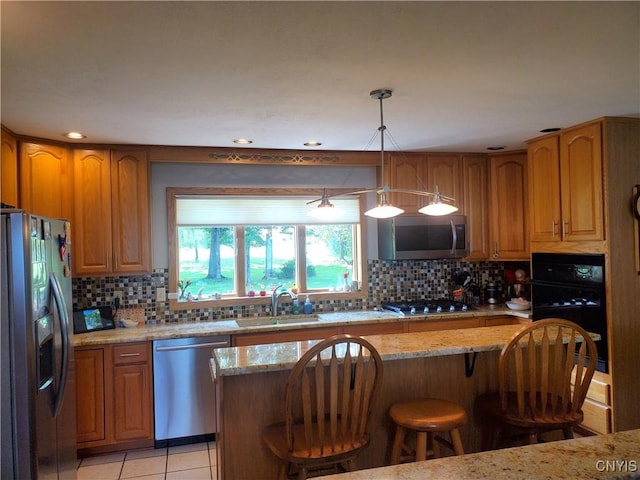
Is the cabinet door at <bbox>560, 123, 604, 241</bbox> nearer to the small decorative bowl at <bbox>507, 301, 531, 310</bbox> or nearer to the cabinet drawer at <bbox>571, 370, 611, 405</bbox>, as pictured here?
the small decorative bowl at <bbox>507, 301, 531, 310</bbox>

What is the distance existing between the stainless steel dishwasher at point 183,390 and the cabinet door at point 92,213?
32.1 inches

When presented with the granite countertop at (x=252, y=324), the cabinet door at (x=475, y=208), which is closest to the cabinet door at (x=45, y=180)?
the granite countertop at (x=252, y=324)

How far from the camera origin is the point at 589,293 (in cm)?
315

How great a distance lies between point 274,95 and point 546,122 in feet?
6.47

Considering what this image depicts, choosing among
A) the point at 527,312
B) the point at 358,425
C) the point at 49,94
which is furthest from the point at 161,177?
the point at 527,312

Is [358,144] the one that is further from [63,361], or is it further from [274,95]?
[63,361]

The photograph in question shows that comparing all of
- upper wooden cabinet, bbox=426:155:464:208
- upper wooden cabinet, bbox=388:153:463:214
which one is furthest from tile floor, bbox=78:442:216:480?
upper wooden cabinet, bbox=426:155:464:208

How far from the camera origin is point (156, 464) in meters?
3.08

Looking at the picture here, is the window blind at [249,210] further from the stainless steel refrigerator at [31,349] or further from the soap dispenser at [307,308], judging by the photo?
the stainless steel refrigerator at [31,349]

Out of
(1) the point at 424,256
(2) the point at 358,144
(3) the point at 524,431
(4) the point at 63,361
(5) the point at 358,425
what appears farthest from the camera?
(1) the point at 424,256

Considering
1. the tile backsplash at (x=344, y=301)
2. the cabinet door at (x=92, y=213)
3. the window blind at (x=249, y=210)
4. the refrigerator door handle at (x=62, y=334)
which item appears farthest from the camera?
the window blind at (x=249, y=210)

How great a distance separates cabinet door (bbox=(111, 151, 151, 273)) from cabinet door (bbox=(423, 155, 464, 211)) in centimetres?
246

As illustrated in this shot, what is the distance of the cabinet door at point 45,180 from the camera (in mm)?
3098

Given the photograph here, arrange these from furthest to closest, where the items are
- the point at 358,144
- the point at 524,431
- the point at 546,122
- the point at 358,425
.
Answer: the point at 358,144 < the point at 546,122 < the point at 524,431 < the point at 358,425
